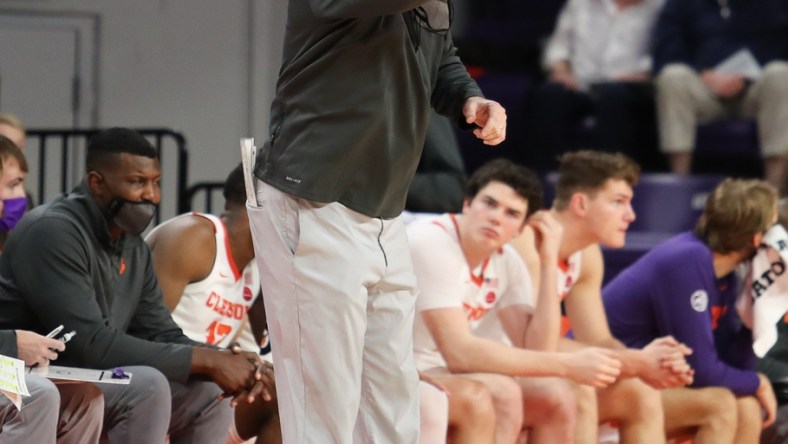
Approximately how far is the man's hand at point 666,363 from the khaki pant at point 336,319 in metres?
1.67

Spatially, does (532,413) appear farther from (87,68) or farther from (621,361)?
(87,68)

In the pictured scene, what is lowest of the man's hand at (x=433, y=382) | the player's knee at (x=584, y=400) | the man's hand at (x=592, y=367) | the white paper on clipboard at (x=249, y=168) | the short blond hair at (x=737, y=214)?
the player's knee at (x=584, y=400)

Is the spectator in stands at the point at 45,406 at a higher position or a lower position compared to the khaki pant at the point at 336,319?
lower

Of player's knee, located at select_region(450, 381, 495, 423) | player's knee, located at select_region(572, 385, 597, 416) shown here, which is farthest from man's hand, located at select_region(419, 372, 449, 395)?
player's knee, located at select_region(572, 385, 597, 416)

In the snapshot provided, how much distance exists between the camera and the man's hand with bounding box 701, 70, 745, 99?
5969mm

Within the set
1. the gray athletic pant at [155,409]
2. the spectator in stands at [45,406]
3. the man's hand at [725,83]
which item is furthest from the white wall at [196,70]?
the spectator in stands at [45,406]

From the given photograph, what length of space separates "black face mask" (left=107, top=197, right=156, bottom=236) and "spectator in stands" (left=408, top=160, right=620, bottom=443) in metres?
0.94

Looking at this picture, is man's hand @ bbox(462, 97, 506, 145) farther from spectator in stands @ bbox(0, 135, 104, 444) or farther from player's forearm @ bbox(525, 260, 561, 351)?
player's forearm @ bbox(525, 260, 561, 351)

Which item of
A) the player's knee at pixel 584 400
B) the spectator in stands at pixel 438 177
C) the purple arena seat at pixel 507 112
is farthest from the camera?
the purple arena seat at pixel 507 112

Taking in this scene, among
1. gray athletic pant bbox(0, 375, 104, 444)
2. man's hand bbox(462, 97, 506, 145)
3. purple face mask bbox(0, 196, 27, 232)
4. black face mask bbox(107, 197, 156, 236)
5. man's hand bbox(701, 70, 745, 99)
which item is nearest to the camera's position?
man's hand bbox(462, 97, 506, 145)

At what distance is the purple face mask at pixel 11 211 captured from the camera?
3770mm

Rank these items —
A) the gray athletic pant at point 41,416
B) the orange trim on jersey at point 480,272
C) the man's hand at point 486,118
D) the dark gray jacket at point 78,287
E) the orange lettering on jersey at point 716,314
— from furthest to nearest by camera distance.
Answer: the orange lettering on jersey at point 716,314
the orange trim on jersey at point 480,272
the dark gray jacket at point 78,287
the gray athletic pant at point 41,416
the man's hand at point 486,118

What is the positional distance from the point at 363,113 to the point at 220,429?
1.35 metres

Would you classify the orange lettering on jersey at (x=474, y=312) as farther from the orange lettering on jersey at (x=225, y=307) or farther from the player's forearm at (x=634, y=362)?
the orange lettering on jersey at (x=225, y=307)
